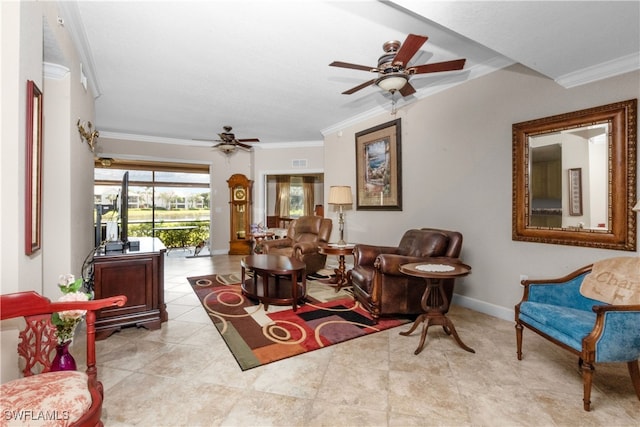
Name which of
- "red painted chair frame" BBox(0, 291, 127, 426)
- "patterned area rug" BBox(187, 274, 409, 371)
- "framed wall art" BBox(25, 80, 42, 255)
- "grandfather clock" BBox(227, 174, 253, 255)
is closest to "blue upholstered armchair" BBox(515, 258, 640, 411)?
"patterned area rug" BBox(187, 274, 409, 371)

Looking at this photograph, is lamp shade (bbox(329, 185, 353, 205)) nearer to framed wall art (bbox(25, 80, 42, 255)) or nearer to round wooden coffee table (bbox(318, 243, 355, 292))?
round wooden coffee table (bbox(318, 243, 355, 292))

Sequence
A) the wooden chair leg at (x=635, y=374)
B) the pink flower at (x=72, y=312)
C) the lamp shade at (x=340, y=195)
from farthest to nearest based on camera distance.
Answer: the lamp shade at (x=340, y=195) → the wooden chair leg at (x=635, y=374) → the pink flower at (x=72, y=312)

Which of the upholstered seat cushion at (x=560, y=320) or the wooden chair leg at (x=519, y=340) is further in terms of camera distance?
the wooden chair leg at (x=519, y=340)

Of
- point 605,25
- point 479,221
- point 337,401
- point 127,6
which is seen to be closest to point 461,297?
point 479,221

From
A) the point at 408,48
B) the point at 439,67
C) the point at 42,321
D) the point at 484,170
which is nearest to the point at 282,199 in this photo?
the point at 484,170

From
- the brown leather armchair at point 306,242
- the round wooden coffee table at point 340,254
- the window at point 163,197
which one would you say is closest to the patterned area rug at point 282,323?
the round wooden coffee table at point 340,254

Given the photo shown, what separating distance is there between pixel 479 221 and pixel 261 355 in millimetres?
2733

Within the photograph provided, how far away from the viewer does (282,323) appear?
2969mm

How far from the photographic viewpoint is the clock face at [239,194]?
7172 millimetres

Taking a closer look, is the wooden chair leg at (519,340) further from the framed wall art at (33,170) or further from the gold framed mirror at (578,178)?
the framed wall art at (33,170)

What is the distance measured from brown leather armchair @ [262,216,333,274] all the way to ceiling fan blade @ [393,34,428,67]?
307 centimetres

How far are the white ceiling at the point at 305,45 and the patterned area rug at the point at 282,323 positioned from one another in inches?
102

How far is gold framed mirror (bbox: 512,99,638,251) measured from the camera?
231 cm

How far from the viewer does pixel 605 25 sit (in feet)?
6.14
